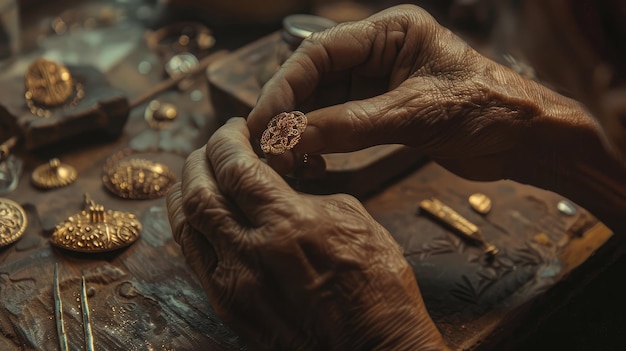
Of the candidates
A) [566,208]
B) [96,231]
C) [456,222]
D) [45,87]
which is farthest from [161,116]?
[566,208]

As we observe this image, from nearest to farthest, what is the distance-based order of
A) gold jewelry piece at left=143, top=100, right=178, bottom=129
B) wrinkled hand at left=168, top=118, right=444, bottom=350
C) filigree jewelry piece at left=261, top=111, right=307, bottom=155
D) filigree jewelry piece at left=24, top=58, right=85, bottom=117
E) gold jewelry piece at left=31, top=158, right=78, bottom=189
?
wrinkled hand at left=168, top=118, right=444, bottom=350 < filigree jewelry piece at left=261, top=111, right=307, bottom=155 < gold jewelry piece at left=31, top=158, right=78, bottom=189 < filigree jewelry piece at left=24, top=58, right=85, bottom=117 < gold jewelry piece at left=143, top=100, right=178, bottom=129

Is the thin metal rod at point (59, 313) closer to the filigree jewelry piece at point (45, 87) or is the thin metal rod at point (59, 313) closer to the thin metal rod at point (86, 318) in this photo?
the thin metal rod at point (86, 318)

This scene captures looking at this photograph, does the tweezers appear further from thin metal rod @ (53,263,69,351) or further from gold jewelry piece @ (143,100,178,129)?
gold jewelry piece @ (143,100,178,129)

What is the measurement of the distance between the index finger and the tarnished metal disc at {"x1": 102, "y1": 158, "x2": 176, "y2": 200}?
673 mm

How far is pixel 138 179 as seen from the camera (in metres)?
2.17

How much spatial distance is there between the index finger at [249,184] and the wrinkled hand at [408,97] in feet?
0.51

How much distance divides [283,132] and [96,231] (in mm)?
666

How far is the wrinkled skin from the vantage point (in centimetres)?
145

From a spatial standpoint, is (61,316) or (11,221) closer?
(61,316)

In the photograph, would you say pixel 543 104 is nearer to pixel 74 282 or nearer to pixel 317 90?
pixel 317 90

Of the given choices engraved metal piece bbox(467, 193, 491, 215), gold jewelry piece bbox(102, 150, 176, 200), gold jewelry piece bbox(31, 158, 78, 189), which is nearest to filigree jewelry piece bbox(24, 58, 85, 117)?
gold jewelry piece bbox(31, 158, 78, 189)

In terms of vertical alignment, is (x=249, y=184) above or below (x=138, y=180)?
above

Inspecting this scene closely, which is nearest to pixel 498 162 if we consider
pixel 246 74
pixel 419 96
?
pixel 419 96

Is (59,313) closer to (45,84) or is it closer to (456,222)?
(45,84)
